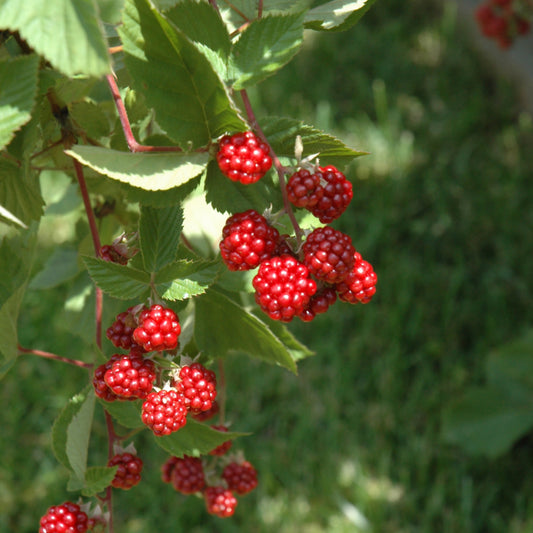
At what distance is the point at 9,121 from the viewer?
2.49ft

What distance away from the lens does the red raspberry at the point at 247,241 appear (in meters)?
0.80

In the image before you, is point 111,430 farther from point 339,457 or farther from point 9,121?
point 339,457

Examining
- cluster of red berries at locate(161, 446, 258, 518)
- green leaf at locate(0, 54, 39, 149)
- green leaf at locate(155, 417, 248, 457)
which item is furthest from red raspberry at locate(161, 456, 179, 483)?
green leaf at locate(0, 54, 39, 149)

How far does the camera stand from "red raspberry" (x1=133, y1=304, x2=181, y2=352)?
0.81 metres

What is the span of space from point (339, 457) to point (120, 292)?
5.93 ft

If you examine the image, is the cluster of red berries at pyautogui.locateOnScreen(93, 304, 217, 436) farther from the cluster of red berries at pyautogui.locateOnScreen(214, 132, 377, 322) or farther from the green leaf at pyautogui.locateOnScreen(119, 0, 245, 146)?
the green leaf at pyautogui.locateOnScreen(119, 0, 245, 146)

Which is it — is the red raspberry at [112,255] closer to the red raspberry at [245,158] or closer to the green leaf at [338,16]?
the red raspberry at [245,158]

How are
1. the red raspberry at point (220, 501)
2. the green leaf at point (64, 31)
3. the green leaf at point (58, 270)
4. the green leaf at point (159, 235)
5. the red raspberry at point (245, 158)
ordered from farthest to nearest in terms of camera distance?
1. the green leaf at point (58, 270)
2. the red raspberry at point (220, 501)
3. the green leaf at point (159, 235)
4. the red raspberry at point (245, 158)
5. the green leaf at point (64, 31)

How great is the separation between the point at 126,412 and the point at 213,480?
14.5 inches

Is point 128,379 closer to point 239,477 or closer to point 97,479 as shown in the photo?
point 97,479

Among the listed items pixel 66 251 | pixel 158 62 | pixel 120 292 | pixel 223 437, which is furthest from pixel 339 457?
pixel 158 62

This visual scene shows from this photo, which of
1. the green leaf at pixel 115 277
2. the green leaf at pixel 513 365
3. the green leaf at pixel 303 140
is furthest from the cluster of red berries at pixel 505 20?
the green leaf at pixel 115 277

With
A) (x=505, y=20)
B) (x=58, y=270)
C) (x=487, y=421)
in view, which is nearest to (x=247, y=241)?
(x=58, y=270)

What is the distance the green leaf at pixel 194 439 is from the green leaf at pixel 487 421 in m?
1.73
